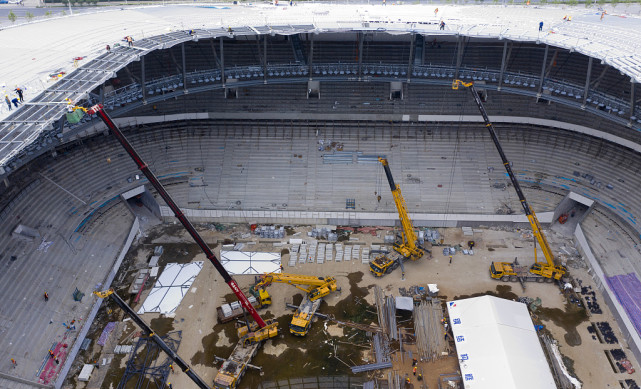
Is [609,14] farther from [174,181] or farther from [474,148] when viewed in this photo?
[174,181]

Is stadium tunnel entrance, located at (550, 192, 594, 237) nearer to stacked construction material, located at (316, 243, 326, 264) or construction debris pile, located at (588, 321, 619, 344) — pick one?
construction debris pile, located at (588, 321, 619, 344)

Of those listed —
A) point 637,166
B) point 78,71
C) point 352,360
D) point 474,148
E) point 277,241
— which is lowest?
point 352,360

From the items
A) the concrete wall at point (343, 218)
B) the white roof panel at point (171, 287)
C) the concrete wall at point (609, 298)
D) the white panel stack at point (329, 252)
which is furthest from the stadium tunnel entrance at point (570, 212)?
the white roof panel at point (171, 287)

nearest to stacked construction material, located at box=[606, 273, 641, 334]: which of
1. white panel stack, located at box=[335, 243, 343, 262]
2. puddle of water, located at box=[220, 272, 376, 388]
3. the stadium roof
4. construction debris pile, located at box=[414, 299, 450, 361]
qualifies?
construction debris pile, located at box=[414, 299, 450, 361]

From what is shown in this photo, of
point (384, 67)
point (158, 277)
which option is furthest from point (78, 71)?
point (384, 67)

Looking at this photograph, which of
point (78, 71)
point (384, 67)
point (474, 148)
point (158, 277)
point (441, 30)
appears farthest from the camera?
point (474, 148)

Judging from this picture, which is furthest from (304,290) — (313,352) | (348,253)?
(348,253)

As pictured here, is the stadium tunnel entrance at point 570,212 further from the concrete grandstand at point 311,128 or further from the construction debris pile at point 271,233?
the construction debris pile at point 271,233

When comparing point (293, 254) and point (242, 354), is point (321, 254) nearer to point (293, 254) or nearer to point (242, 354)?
point (293, 254)
